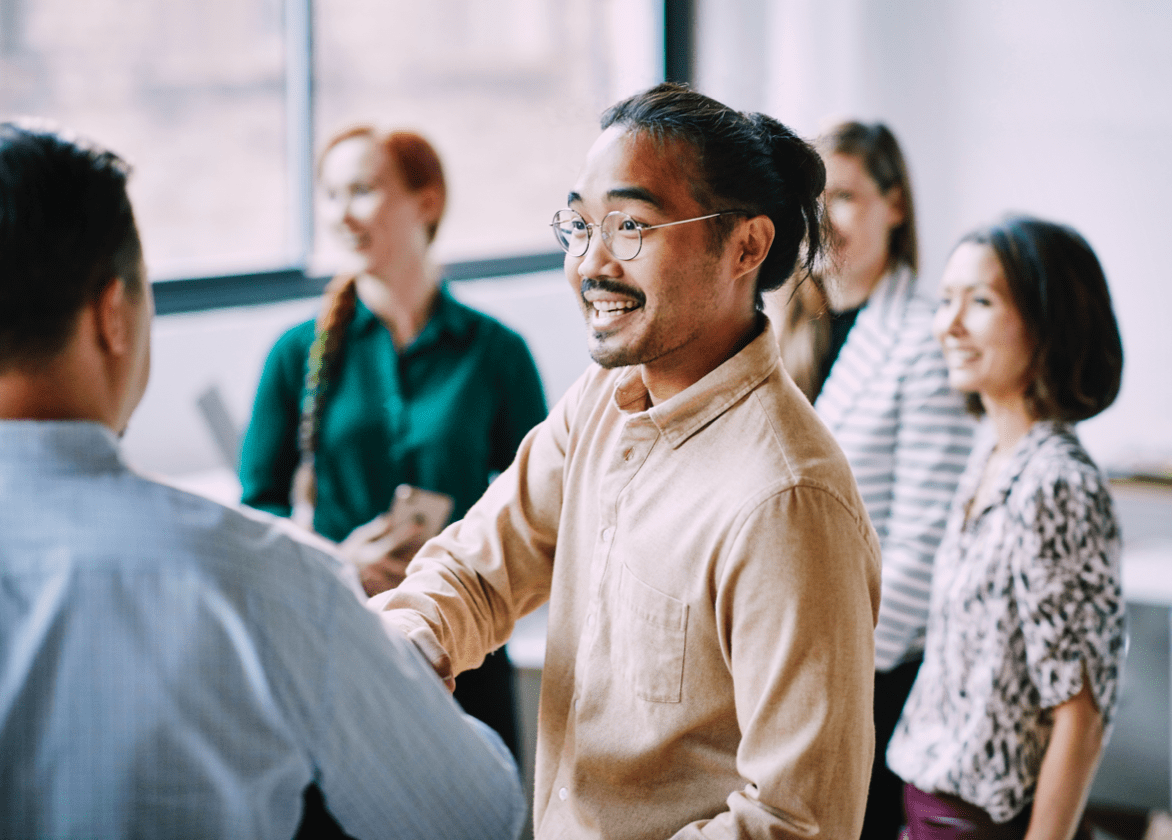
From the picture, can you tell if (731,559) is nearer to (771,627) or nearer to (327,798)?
(771,627)

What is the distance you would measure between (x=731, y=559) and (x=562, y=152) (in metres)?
3.48

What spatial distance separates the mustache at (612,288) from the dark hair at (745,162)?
98 mm

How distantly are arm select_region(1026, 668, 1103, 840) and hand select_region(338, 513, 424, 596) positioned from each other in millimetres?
998

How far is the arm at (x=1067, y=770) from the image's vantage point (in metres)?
1.54

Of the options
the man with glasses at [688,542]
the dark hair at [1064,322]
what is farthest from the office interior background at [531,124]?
the man with glasses at [688,542]

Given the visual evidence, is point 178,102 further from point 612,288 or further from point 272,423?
point 612,288

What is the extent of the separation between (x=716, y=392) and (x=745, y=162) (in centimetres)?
24

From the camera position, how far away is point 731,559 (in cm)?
102

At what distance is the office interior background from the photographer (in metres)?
3.03

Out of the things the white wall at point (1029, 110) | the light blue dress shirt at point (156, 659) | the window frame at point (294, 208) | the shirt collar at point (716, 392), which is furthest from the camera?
the white wall at point (1029, 110)

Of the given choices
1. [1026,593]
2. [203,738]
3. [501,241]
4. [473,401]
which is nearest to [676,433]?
[203,738]

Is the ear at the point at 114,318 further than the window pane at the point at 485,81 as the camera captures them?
No

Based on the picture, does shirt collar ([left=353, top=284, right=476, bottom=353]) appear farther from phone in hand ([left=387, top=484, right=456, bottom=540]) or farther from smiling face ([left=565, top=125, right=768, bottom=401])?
smiling face ([left=565, top=125, right=768, bottom=401])

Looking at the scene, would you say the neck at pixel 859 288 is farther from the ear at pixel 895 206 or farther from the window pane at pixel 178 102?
the window pane at pixel 178 102
